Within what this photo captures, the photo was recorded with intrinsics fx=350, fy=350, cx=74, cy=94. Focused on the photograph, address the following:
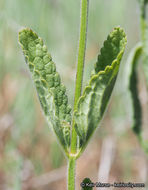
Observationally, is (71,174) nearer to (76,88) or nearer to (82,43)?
(76,88)

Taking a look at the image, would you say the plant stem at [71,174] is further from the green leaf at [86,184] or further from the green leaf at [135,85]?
the green leaf at [135,85]

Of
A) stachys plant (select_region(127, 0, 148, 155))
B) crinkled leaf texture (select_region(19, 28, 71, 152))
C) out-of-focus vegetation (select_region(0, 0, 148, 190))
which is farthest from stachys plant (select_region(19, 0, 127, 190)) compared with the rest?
out-of-focus vegetation (select_region(0, 0, 148, 190))

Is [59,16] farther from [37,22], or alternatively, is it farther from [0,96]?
[0,96]

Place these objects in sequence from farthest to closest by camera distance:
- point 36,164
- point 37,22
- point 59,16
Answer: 1. point 59,16
2. point 36,164
3. point 37,22

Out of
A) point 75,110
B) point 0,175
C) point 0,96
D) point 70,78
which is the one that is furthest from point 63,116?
point 0,96

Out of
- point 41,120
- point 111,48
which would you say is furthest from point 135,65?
point 41,120

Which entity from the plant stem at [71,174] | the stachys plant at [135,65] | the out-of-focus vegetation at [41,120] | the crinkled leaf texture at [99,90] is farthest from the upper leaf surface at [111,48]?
the out-of-focus vegetation at [41,120]
